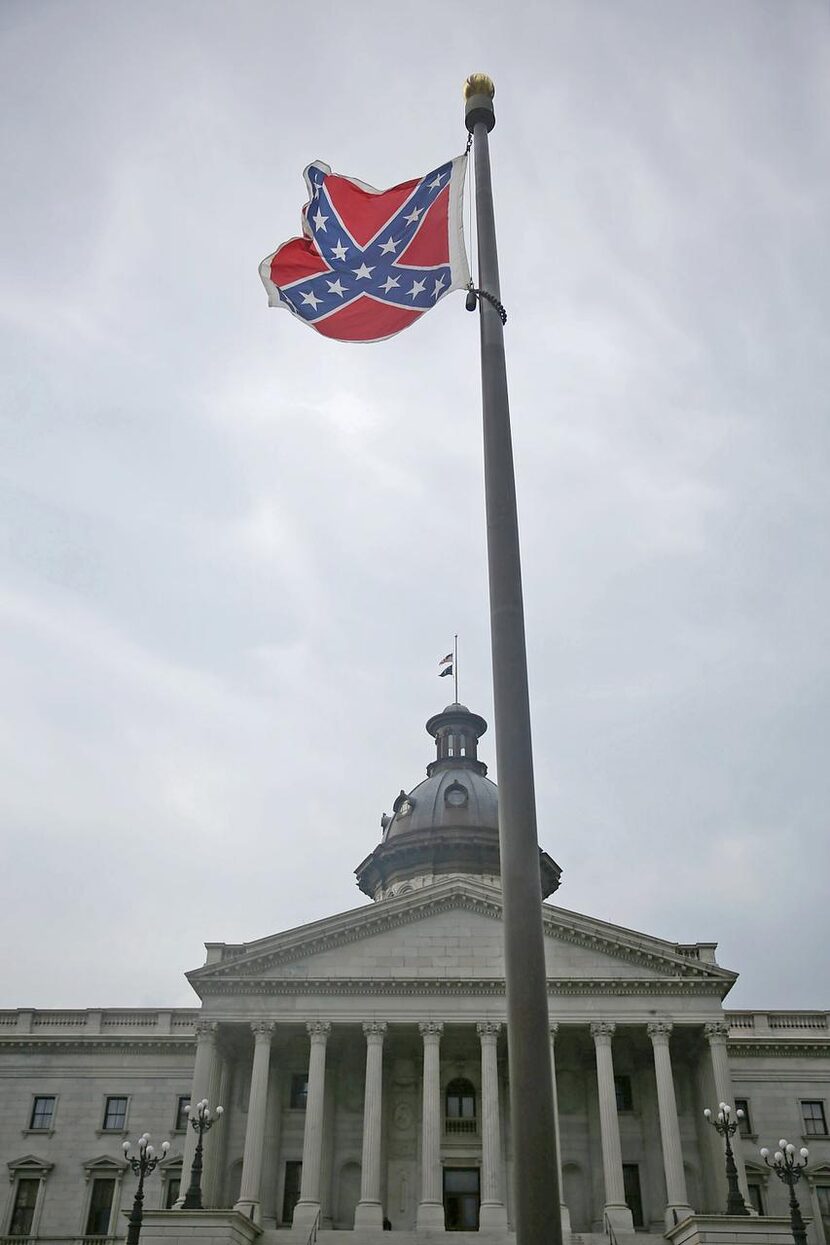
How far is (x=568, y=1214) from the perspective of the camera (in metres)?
51.9

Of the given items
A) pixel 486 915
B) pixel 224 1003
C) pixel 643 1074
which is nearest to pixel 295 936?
pixel 224 1003

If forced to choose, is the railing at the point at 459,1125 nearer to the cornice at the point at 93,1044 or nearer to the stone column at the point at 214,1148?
the stone column at the point at 214,1148

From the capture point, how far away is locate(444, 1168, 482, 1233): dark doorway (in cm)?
5438

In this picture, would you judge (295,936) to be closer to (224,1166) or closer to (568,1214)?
(224,1166)

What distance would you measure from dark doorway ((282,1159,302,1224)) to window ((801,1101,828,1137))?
2479cm

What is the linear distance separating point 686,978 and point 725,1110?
34.2ft

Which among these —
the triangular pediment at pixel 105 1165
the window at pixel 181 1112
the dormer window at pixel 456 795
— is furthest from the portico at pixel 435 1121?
the dormer window at pixel 456 795

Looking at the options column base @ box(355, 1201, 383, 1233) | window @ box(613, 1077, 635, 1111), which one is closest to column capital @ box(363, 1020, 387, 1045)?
column base @ box(355, 1201, 383, 1233)

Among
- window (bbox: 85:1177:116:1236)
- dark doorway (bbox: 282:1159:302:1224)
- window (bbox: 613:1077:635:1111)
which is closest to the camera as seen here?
dark doorway (bbox: 282:1159:302:1224)

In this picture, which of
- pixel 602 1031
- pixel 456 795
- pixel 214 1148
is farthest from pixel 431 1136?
pixel 456 795

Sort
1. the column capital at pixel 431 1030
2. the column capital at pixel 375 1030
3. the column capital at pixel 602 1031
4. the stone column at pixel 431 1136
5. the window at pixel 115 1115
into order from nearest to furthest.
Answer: the stone column at pixel 431 1136 < the column capital at pixel 602 1031 < the column capital at pixel 431 1030 < the column capital at pixel 375 1030 < the window at pixel 115 1115

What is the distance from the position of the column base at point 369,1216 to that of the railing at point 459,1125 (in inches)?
256

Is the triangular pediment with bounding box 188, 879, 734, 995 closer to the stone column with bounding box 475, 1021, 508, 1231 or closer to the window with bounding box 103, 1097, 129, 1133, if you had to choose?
the stone column with bounding box 475, 1021, 508, 1231

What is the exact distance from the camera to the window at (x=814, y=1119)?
192 ft
